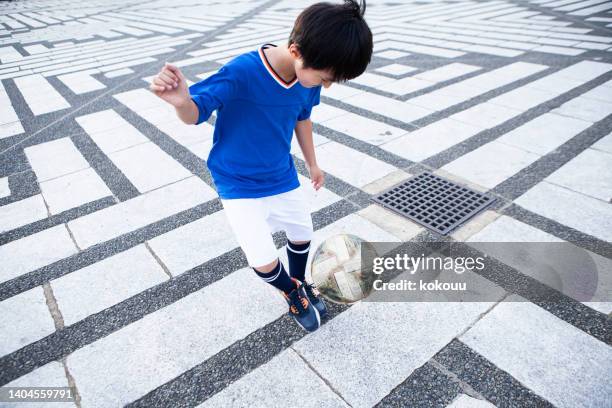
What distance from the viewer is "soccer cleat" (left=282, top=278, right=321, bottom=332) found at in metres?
2.12

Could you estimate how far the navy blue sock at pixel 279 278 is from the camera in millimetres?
1962

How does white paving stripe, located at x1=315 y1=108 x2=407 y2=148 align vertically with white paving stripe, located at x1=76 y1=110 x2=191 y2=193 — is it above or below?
below

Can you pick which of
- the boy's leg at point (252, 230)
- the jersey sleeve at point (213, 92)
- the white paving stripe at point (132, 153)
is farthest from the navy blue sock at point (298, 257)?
the white paving stripe at point (132, 153)

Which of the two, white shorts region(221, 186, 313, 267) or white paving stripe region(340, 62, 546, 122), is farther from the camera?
white paving stripe region(340, 62, 546, 122)

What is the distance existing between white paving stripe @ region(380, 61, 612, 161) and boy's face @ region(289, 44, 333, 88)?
266 centimetres

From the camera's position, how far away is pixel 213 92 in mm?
1482

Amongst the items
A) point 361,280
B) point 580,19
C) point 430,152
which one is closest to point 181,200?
point 361,280

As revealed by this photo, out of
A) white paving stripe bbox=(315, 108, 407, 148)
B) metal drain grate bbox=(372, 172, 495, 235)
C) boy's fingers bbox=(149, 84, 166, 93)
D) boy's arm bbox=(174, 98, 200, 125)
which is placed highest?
boy's fingers bbox=(149, 84, 166, 93)

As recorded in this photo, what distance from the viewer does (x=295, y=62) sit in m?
1.49

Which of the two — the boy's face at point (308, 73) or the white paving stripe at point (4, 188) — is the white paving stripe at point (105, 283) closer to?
the white paving stripe at point (4, 188)

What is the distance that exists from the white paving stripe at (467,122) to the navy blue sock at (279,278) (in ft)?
7.88

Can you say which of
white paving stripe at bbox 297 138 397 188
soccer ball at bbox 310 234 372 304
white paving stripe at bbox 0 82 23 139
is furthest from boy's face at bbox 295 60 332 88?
white paving stripe at bbox 0 82 23 139

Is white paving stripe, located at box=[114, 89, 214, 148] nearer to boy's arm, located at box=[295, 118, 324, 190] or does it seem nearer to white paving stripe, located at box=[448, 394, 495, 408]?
boy's arm, located at box=[295, 118, 324, 190]

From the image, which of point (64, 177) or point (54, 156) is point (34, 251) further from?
point (54, 156)
